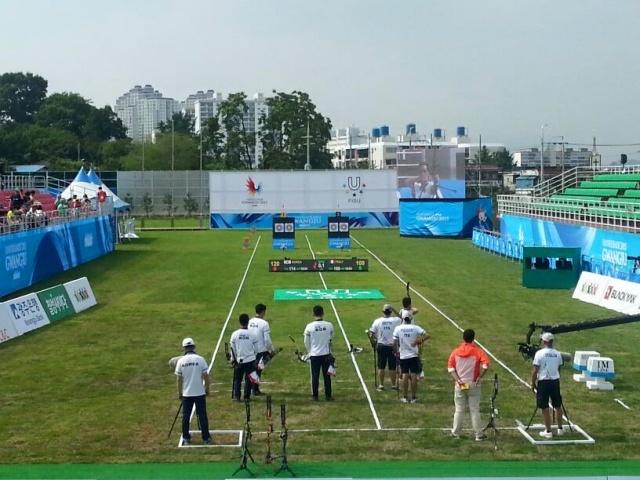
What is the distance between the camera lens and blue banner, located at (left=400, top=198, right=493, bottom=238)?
209 ft

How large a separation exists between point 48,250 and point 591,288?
75.5 feet

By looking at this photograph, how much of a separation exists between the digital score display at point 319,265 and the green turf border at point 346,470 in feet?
85.9

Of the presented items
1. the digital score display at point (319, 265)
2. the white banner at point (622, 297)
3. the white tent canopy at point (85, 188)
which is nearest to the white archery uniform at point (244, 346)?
the white banner at point (622, 297)

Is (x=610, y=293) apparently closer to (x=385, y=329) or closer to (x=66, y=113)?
(x=385, y=329)

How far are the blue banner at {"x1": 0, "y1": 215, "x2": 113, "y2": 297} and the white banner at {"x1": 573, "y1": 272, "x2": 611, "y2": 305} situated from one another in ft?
66.6

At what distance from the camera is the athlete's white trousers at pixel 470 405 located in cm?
1331

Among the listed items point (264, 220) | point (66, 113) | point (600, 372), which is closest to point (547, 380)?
point (600, 372)

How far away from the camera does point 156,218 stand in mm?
90438

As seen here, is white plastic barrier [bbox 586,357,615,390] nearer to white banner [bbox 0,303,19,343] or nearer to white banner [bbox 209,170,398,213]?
white banner [bbox 0,303,19,343]

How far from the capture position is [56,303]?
26234mm

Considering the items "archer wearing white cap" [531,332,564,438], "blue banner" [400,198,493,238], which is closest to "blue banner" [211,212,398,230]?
"blue banner" [400,198,493,238]

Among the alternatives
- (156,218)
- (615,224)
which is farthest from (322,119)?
(615,224)

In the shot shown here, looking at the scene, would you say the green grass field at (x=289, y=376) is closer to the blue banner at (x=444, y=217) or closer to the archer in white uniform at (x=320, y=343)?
the archer in white uniform at (x=320, y=343)

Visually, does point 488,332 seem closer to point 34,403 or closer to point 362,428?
point 362,428
